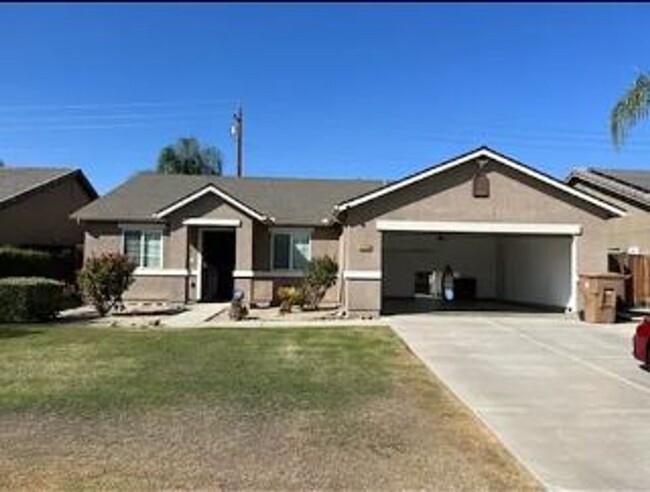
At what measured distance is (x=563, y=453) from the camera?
28.3 ft

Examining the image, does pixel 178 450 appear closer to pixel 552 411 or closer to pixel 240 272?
pixel 552 411

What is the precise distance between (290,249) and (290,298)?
160 inches

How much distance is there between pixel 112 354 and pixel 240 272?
12.9m

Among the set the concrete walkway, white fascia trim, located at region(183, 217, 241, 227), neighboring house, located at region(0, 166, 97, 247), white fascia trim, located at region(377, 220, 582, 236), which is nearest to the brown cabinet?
white fascia trim, located at region(377, 220, 582, 236)

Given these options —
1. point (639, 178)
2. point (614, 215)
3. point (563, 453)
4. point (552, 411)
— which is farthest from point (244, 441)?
point (639, 178)

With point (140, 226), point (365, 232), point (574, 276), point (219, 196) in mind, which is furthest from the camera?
point (140, 226)

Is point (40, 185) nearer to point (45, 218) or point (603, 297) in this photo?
point (45, 218)

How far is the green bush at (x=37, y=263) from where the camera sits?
1126 inches

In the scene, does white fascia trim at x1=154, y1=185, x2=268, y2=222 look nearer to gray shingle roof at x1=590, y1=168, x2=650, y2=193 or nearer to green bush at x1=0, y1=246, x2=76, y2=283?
green bush at x1=0, y1=246, x2=76, y2=283

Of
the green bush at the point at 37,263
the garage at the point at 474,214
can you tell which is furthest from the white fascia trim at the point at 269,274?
the green bush at the point at 37,263

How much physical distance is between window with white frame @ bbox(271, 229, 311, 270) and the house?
0.12 feet

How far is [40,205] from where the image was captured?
33969mm

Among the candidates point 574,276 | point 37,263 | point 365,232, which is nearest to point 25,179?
point 37,263

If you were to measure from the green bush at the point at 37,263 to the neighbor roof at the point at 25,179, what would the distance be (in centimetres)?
253
